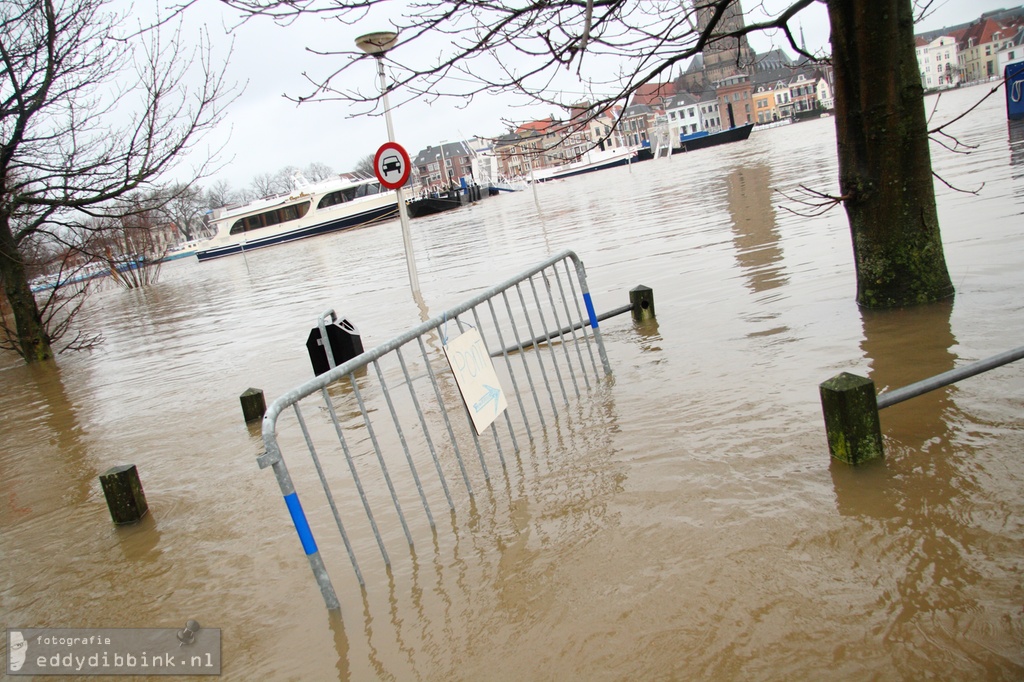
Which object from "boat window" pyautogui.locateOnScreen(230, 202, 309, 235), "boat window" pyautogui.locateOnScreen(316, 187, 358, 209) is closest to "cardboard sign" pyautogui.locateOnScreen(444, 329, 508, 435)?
"boat window" pyautogui.locateOnScreen(316, 187, 358, 209)

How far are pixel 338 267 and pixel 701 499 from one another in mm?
22522

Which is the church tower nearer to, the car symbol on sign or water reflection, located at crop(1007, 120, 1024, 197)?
water reflection, located at crop(1007, 120, 1024, 197)

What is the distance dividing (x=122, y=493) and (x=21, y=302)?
11282 mm

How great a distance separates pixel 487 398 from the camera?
447cm

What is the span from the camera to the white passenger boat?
58625mm

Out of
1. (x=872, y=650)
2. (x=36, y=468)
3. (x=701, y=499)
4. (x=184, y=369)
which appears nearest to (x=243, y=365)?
(x=184, y=369)

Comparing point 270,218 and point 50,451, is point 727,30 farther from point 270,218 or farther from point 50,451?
point 270,218

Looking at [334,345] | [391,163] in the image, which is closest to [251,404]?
[334,345]

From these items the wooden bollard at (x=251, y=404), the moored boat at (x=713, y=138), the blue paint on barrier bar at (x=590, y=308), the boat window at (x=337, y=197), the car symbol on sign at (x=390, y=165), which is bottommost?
the wooden bollard at (x=251, y=404)

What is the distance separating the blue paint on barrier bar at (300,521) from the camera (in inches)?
125

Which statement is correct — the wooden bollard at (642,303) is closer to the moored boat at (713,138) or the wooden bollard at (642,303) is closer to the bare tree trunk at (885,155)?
the bare tree trunk at (885,155)

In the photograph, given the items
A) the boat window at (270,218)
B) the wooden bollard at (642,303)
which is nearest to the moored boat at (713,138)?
the boat window at (270,218)

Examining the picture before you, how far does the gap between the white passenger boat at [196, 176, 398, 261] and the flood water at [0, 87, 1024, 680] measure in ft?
169

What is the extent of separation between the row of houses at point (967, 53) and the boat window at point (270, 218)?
411ft
